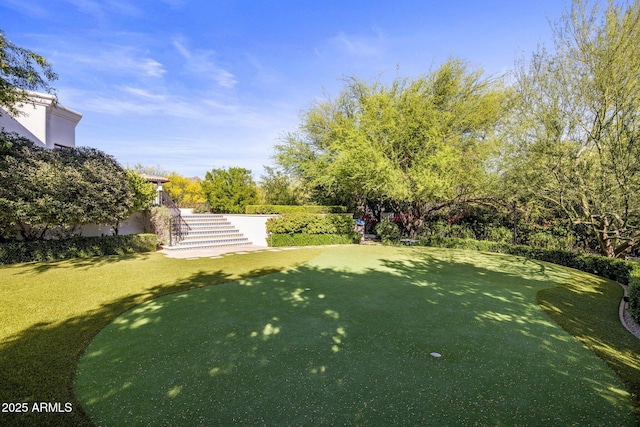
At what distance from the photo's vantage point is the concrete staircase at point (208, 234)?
1202 centimetres

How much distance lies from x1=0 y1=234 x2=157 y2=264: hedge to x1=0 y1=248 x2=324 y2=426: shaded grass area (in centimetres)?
74

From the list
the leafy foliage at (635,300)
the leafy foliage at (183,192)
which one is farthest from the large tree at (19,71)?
the leafy foliage at (183,192)

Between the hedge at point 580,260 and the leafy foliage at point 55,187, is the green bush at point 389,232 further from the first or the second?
the leafy foliage at point 55,187

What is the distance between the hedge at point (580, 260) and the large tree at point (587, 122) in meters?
0.79

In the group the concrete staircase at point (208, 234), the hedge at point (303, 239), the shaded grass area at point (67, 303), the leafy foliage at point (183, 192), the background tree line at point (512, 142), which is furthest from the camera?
the leafy foliage at point (183, 192)

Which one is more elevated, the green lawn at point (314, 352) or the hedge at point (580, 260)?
the hedge at point (580, 260)

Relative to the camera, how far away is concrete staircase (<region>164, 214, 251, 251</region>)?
39.4ft

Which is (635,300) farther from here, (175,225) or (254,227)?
(175,225)

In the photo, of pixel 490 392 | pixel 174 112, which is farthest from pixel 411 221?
pixel 174 112

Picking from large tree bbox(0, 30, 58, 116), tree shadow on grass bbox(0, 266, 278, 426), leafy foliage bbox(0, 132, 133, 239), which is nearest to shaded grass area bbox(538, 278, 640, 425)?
tree shadow on grass bbox(0, 266, 278, 426)

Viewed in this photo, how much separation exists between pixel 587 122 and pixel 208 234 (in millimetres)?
13923

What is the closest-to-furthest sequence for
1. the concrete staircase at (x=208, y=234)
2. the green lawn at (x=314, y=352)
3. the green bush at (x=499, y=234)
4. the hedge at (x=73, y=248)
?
the green lawn at (x=314, y=352)
the hedge at (x=73, y=248)
the green bush at (x=499, y=234)
the concrete staircase at (x=208, y=234)

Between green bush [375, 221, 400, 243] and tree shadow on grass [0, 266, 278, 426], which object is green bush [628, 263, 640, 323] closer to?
tree shadow on grass [0, 266, 278, 426]

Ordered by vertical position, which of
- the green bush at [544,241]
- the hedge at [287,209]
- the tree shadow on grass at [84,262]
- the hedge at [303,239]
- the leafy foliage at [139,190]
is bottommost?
the tree shadow on grass at [84,262]
